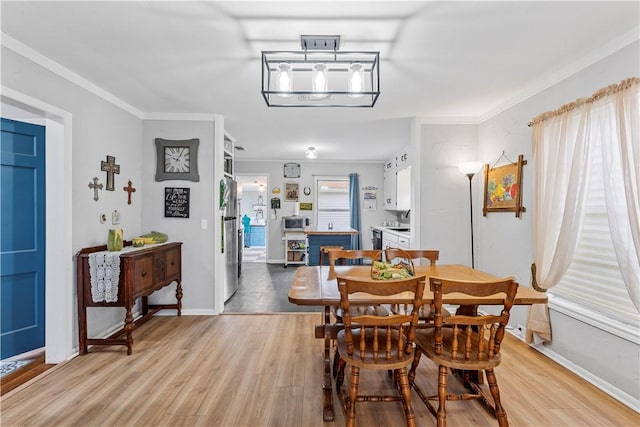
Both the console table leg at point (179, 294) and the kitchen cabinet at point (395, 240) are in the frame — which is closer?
the console table leg at point (179, 294)

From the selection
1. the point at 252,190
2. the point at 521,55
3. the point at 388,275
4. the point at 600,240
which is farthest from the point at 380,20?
the point at 252,190

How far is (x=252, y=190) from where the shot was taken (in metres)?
11.6

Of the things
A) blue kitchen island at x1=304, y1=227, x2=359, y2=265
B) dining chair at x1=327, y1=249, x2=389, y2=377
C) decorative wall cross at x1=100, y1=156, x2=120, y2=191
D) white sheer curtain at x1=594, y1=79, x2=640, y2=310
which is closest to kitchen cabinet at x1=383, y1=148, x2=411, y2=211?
blue kitchen island at x1=304, y1=227, x2=359, y2=265

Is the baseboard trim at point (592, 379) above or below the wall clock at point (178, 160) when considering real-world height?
below

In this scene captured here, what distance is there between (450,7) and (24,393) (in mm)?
3710

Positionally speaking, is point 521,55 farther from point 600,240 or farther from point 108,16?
point 108,16

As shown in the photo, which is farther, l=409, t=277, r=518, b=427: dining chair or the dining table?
the dining table

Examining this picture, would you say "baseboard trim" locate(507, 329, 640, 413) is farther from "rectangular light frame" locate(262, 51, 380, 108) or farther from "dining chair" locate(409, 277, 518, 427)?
"rectangular light frame" locate(262, 51, 380, 108)

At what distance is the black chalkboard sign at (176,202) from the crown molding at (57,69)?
99 centimetres

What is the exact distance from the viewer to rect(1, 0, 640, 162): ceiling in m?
1.76

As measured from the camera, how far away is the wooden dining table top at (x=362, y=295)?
5.68 ft

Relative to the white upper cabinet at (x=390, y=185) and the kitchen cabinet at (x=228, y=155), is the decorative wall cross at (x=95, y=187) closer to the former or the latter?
the kitchen cabinet at (x=228, y=155)

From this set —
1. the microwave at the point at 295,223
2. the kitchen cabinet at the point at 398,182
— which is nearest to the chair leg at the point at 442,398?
the kitchen cabinet at the point at 398,182

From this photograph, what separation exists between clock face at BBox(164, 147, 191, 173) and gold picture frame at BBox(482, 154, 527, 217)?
3.48 meters
